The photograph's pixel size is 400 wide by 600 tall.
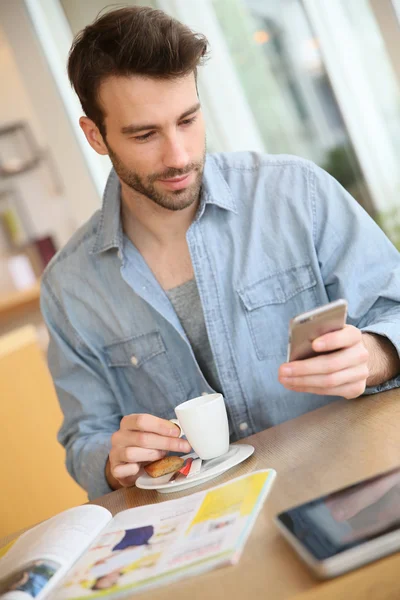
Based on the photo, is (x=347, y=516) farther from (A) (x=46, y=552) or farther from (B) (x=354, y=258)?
(B) (x=354, y=258)

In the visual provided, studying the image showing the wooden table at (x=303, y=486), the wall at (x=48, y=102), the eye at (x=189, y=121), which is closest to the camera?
the wooden table at (x=303, y=486)

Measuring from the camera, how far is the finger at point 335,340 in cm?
94

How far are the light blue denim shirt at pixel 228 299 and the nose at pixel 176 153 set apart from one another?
0.32ft

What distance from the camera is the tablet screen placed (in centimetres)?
64

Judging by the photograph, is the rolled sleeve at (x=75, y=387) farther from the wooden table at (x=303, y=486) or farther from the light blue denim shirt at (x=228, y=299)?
the wooden table at (x=303, y=486)

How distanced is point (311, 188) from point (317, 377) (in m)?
0.53

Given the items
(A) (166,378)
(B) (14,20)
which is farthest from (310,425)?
(B) (14,20)

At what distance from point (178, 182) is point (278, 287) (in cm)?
28

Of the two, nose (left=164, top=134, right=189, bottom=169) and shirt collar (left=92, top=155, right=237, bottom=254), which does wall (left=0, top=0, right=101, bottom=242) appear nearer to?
shirt collar (left=92, top=155, right=237, bottom=254)

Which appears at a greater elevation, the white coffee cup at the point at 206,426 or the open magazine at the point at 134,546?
the white coffee cup at the point at 206,426

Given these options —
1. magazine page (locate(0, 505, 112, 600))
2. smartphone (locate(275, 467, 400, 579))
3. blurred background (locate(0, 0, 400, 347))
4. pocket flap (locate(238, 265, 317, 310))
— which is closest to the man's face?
pocket flap (locate(238, 265, 317, 310))

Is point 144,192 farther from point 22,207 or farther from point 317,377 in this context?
point 22,207

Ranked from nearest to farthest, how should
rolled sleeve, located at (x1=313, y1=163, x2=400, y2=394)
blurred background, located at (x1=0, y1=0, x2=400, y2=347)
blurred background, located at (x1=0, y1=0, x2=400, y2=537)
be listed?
rolled sleeve, located at (x1=313, y1=163, x2=400, y2=394), blurred background, located at (x1=0, y1=0, x2=400, y2=537), blurred background, located at (x1=0, y1=0, x2=400, y2=347)

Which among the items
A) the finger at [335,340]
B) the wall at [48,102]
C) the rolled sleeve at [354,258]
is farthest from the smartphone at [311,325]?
the wall at [48,102]
